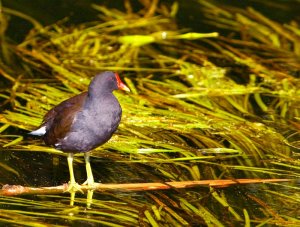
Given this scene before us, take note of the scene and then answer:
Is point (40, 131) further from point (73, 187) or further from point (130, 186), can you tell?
point (130, 186)

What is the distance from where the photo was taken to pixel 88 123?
5.40 m

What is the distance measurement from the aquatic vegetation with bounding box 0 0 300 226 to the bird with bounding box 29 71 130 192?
0.99 feet

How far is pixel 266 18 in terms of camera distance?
29.9ft

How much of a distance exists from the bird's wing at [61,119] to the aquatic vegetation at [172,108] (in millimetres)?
292

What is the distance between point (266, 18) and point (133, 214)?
4670 millimetres

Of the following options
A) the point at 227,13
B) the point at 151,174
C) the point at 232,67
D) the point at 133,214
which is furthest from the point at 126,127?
the point at 227,13

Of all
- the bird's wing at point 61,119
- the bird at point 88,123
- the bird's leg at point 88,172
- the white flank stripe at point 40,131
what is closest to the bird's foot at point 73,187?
the bird at point 88,123

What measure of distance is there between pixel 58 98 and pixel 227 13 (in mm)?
3101

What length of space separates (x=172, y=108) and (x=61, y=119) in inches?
54.0

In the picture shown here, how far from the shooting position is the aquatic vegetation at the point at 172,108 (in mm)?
5102

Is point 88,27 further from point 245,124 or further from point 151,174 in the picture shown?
point 151,174

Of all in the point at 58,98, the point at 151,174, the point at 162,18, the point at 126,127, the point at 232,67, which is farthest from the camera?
the point at 162,18

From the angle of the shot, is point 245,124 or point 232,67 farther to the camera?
point 232,67

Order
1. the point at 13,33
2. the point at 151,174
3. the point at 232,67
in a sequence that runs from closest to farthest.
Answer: the point at 151,174
the point at 232,67
the point at 13,33
